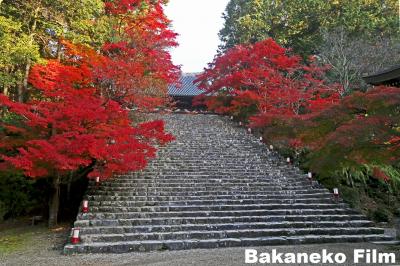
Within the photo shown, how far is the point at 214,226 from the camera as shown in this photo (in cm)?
985

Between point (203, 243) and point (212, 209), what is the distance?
2047 mm

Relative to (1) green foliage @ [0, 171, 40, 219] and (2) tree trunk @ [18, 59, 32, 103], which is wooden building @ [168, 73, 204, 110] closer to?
(2) tree trunk @ [18, 59, 32, 103]

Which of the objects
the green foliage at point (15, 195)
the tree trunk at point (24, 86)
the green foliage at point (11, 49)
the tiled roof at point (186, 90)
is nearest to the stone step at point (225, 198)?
the green foliage at point (15, 195)

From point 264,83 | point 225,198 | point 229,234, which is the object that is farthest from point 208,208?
point 264,83

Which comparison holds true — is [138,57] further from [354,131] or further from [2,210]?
[354,131]

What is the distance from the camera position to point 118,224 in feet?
31.6

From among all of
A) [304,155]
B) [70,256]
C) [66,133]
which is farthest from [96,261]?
[304,155]

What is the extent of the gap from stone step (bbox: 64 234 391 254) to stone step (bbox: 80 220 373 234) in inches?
24.4

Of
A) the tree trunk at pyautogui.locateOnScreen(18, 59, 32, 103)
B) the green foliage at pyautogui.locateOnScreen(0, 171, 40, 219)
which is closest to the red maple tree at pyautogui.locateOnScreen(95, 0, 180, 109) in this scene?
the tree trunk at pyautogui.locateOnScreen(18, 59, 32, 103)

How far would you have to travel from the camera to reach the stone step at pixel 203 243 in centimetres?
834

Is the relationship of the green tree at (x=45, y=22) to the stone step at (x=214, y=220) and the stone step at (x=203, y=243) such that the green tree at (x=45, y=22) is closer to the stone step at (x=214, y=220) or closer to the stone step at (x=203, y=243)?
the stone step at (x=214, y=220)

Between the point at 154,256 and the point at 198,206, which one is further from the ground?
the point at 198,206

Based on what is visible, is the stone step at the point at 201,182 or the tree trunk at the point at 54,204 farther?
the stone step at the point at 201,182

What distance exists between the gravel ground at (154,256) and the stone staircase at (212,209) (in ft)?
1.17
